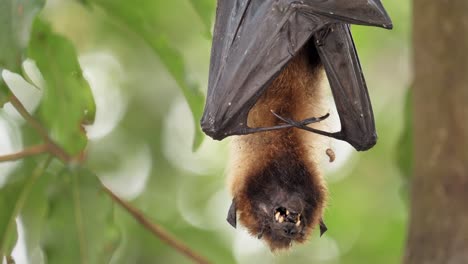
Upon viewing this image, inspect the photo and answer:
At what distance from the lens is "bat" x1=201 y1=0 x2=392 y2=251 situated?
3.68 metres

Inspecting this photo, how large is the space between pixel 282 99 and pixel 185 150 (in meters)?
4.40

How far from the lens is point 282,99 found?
12.9ft

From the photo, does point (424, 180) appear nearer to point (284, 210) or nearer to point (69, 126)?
point (284, 210)

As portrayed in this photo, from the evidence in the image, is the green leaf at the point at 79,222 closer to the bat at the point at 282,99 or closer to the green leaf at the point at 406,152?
the bat at the point at 282,99

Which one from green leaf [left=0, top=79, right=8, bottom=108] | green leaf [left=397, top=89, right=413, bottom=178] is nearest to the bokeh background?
green leaf [left=397, top=89, right=413, bottom=178]

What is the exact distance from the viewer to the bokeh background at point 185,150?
24.5 ft

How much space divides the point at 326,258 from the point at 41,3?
206 inches

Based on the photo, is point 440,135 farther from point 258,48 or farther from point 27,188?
point 27,188

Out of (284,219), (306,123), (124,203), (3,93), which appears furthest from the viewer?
(124,203)

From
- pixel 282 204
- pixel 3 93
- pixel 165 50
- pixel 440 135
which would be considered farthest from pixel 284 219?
pixel 3 93

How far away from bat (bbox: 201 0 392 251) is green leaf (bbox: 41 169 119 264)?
620 millimetres

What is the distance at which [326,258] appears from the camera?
26.2 feet

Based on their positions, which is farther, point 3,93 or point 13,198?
point 13,198

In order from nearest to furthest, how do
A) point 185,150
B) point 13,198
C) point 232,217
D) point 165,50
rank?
point 232,217 < point 165,50 < point 13,198 < point 185,150
